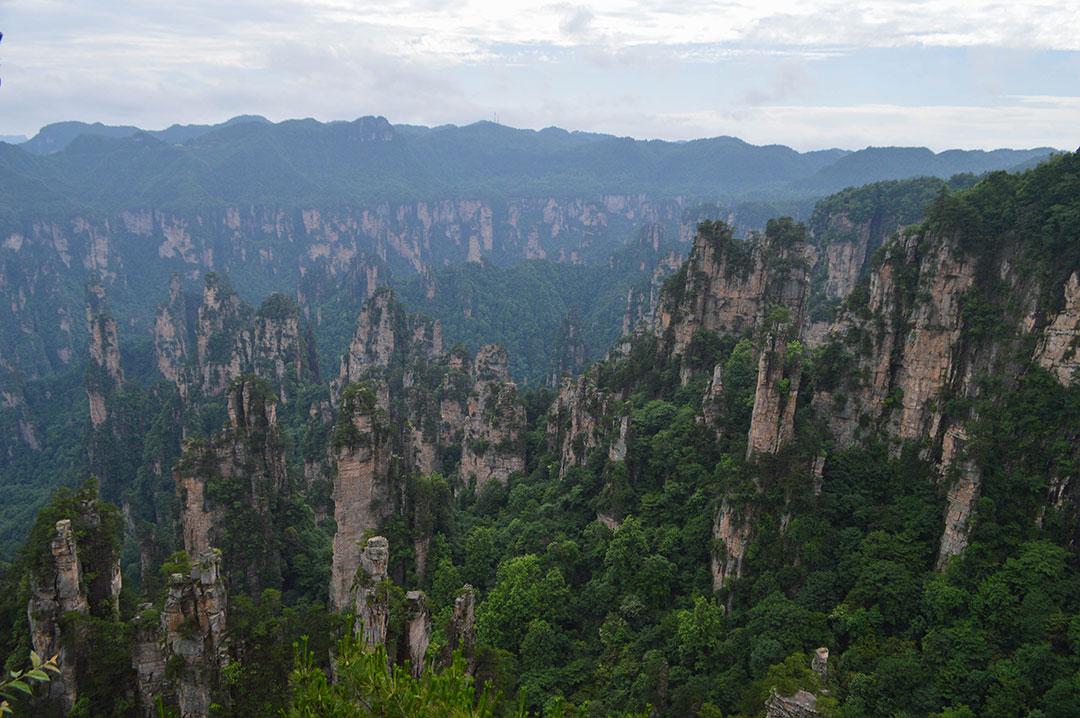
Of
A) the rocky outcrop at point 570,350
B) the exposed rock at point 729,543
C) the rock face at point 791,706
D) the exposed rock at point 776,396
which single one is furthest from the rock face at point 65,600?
the rocky outcrop at point 570,350

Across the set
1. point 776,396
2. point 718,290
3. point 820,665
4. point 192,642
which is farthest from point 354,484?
point 718,290

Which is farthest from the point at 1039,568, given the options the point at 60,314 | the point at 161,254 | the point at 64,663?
the point at 161,254

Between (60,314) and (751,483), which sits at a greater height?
(751,483)

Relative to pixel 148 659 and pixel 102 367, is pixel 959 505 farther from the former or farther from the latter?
pixel 102 367

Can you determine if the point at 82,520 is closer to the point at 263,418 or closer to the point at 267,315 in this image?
the point at 263,418

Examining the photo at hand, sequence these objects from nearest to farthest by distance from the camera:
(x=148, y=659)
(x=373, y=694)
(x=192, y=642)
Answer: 1. (x=373, y=694)
2. (x=192, y=642)
3. (x=148, y=659)

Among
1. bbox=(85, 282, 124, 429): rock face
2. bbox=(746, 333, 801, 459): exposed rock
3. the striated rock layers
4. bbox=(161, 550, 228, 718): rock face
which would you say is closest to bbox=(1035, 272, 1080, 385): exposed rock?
bbox=(746, 333, 801, 459): exposed rock
